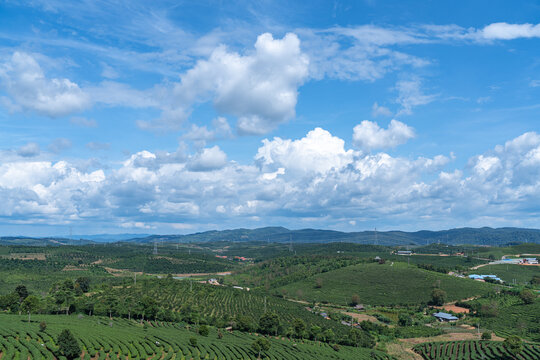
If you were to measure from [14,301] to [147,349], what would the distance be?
57106 millimetres

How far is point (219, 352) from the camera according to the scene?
6975 centimetres

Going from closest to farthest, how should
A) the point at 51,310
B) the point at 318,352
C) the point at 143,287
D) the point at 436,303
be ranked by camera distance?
1. the point at 318,352
2. the point at 51,310
3. the point at 143,287
4. the point at 436,303

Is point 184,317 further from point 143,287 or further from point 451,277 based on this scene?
point 451,277

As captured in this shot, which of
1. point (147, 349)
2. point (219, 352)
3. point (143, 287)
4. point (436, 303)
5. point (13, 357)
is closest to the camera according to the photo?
point (13, 357)

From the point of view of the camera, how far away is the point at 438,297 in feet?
478

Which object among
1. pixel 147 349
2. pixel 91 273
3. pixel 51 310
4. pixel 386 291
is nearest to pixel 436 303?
pixel 386 291

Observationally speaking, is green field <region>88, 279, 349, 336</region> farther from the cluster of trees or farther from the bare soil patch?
the bare soil patch

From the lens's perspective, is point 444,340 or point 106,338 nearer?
point 106,338

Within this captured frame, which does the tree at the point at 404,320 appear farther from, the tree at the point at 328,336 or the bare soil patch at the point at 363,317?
the tree at the point at 328,336

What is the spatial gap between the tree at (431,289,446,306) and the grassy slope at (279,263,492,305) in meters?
4.91

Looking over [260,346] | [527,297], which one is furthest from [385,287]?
[260,346]

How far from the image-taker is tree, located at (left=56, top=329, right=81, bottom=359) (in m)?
55.4

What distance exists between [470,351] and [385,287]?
81.1m

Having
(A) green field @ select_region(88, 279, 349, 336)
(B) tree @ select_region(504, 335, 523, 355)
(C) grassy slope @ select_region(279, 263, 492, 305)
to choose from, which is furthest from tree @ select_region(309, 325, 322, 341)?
(C) grassy slope @ select_region(279, 263, 492, 305)
